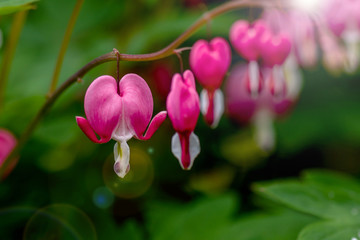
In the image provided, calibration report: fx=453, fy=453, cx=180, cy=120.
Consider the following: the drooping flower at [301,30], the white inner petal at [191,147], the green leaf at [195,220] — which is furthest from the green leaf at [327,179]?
the white inner petal at [191,147]

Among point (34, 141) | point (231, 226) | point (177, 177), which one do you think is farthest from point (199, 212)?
point (34, 141)

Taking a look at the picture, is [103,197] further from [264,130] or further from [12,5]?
[12,5]

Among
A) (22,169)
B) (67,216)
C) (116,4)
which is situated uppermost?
(116,4)

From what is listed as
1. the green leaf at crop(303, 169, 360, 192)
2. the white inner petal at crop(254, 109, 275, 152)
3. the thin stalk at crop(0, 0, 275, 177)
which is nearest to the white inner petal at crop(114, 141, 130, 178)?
the thin stalk at crop(0, 0, 275, 177)

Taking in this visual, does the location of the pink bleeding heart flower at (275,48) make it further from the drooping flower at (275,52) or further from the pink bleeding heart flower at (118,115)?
the pink bleeding heart flower at (118,115)

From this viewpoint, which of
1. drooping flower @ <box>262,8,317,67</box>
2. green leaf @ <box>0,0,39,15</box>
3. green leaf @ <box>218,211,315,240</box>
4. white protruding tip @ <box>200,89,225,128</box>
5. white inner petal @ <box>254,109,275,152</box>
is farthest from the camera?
white inner petal @ <box>254,109,275,152</box>

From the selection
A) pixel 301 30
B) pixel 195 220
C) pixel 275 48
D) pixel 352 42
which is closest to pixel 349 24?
pixel 352 42

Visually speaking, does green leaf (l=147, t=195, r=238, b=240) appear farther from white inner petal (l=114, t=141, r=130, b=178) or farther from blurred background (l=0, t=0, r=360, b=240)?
white inner petal (l=114, t=141, r=130, b=178)

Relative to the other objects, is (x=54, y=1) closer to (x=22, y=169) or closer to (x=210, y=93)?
(x=22, y=169)
